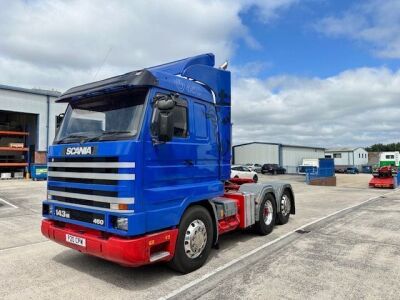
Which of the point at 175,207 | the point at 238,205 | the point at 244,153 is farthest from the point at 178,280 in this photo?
the point at 244,153

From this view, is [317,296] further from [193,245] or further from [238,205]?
[238,205]

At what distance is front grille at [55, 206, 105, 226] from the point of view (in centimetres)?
481

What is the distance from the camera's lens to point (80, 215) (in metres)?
5.11

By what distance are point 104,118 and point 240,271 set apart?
313 centimetres

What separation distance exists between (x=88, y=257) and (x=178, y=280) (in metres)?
2.04

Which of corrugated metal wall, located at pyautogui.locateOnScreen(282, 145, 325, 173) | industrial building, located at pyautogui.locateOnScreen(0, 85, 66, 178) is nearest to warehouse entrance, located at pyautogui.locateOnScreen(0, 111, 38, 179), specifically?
industrial building, located at pyautogui.locateOnScreen(0, 85, 66, 178)

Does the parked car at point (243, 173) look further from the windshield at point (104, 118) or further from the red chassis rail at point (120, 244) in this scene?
the red chassis rail at point (120, 244)

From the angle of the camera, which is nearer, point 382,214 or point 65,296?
point 65,296

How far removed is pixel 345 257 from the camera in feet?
20.5

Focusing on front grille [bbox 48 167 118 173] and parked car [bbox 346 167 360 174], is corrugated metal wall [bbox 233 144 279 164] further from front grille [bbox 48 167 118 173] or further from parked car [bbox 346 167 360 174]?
front grille [bbox 48 167 118 173]

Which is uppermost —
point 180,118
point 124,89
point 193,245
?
point 124,89

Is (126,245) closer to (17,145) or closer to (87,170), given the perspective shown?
(87,170)

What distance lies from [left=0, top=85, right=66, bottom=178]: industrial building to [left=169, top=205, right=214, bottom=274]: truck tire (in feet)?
98.6

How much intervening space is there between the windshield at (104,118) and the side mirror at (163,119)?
0.70 feet
